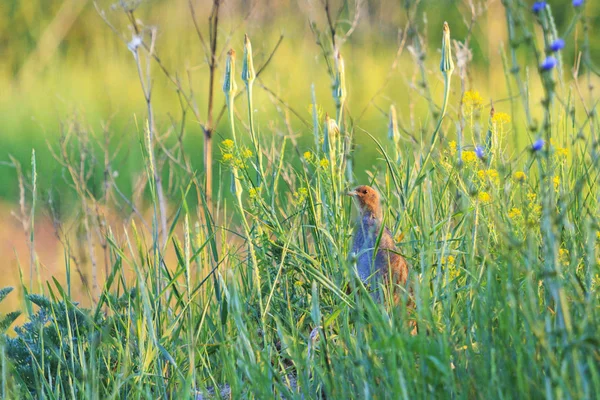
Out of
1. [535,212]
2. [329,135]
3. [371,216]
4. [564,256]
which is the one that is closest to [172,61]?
[371,216]

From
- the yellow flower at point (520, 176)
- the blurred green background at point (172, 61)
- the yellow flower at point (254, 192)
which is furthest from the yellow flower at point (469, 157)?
the blurred green background at point (172, 61)

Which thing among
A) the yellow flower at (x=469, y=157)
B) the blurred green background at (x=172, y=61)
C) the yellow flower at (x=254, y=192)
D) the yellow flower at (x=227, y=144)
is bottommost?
the yellow flower at (x=254, y=192)

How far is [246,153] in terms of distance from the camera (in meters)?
2.05

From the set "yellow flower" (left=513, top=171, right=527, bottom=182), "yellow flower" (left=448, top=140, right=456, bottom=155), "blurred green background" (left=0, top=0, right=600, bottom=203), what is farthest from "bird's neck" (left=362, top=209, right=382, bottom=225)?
"blurred green background" (left=0, top=0, right=600, bottom=203)

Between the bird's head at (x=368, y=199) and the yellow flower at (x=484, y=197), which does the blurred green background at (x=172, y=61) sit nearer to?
the bird's head at (x=368, y=199)

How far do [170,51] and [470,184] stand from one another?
449cm

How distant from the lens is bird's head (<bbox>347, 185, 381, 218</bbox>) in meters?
2.40

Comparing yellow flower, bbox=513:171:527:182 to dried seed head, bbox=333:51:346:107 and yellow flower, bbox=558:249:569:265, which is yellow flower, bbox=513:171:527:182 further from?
dried seed head, bbox=333:51:346:107

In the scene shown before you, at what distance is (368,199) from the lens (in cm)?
241

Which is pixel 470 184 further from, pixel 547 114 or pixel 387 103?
pixel 387 103

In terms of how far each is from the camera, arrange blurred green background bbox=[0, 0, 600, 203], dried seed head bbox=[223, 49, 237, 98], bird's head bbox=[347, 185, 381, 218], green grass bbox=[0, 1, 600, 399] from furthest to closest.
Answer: blurred green background bbox=[0, 0, 600, 203] → bird's head bbox=[347, 185, 381, 218] → dried seed head bbox=[223, 49, 237, 98] → green grass bbox=[0, 1, 600, 399]

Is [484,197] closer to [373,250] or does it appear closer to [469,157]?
[469,157]

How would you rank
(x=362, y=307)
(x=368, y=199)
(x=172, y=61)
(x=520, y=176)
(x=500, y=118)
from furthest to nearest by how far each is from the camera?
(x=172, y=61) < (x=368, y=199) < (x=500, y=118) < (x=362, y=307) < (x=520, y=176)

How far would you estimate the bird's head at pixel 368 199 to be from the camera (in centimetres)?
240
